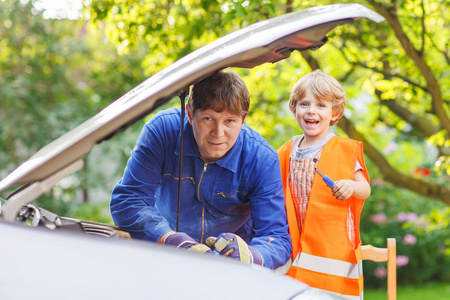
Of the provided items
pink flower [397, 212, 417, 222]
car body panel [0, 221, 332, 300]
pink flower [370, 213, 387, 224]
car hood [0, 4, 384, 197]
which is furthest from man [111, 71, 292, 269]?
pink flower [397, 212, 417, 222]

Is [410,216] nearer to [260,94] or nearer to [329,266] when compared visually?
[260,94]

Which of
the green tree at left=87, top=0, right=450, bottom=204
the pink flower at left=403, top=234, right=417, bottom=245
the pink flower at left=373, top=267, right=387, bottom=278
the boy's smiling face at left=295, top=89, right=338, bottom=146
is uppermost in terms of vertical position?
the green tree at left=87, top=0, right=450, bottom=204

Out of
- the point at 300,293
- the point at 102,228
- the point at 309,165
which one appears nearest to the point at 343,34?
the point at 309,165

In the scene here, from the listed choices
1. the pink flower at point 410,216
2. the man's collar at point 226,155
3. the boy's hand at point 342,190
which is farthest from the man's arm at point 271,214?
the pink flower at point 410,216

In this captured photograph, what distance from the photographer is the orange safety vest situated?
Result: 2.27m

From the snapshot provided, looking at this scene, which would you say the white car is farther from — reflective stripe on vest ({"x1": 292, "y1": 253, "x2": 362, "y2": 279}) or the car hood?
reflective stripe on vest ({"x1": 292, "y1": 253, "x2": 362, "y2": 279})

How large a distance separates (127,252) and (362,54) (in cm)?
529

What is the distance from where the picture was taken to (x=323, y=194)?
7.80ft

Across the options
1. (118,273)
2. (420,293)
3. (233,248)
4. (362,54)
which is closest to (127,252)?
(118,273)

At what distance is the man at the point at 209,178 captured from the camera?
84.6 inches

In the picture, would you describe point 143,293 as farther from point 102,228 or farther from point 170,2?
point 170,2

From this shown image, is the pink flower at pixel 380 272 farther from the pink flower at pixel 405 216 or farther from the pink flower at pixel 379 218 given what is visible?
the pink flower at pixel 405 216

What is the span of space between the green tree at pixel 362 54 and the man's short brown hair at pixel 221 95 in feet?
6.18

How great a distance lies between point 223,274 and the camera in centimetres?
109
